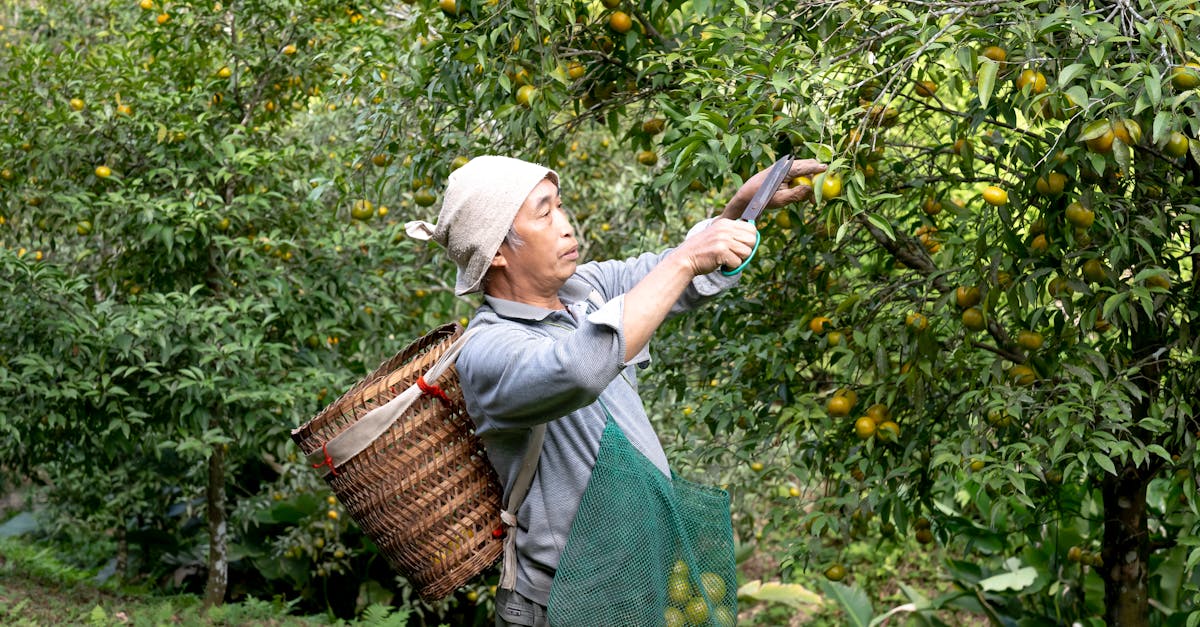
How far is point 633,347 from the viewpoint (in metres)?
1.80

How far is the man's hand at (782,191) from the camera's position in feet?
7.88

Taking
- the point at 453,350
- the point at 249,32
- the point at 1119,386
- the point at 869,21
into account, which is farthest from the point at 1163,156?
the point at 249,32

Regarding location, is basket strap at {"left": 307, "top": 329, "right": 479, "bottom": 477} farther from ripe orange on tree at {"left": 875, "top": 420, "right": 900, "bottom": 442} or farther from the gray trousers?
ripe orange on tree at {"left": 875, "top": 420, "right": 900, "bottom": 442}

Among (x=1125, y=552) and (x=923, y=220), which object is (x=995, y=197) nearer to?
(x=923, y=220)

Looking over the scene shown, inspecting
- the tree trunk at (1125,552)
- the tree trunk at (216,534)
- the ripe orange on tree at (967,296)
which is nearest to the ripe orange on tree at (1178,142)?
the ripe orange on tree at (967,296)

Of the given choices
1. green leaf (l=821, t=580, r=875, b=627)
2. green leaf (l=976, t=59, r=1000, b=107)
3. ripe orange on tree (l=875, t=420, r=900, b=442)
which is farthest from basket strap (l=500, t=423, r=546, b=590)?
green leaf (l=821, t=580, r=875, b=627)

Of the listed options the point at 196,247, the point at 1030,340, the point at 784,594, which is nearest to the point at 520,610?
the point at 1030,340

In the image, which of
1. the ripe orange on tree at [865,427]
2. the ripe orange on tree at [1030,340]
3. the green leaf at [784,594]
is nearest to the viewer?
the ripe orange on tree at [1030,340]

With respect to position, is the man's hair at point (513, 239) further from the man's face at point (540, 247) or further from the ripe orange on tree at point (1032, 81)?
the ripe orange on tree at point (1032, 81)

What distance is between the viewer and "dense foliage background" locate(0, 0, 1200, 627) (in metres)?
2.59

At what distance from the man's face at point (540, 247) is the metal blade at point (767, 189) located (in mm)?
307

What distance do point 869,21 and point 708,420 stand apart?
3.98 ft

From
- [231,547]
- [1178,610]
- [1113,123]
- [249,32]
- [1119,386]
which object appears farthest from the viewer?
[231,547]

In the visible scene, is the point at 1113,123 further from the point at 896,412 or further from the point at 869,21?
the point at 896,412
